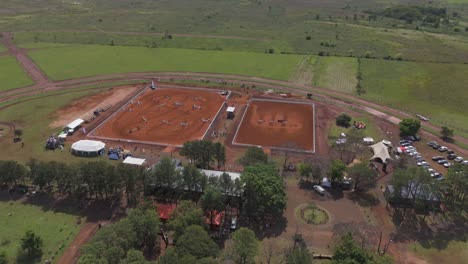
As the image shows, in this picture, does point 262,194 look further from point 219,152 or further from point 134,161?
point 134,161

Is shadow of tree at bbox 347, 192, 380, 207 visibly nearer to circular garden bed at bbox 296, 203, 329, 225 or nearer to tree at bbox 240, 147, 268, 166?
circular garden bed at bbox 296, 203, 329, 225

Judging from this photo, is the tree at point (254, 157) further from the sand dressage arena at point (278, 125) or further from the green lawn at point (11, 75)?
the green lawn at point (11, 75)

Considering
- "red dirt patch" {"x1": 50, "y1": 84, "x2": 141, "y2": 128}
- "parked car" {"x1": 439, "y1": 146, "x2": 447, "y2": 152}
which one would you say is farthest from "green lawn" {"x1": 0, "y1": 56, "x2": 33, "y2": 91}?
"parked car" {"x1": 439, "y1": 146, "x2": 447, "y2": 152}

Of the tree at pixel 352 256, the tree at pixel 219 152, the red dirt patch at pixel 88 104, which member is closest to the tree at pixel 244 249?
the tree at pixel 352 256

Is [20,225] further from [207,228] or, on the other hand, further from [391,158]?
[391,158]

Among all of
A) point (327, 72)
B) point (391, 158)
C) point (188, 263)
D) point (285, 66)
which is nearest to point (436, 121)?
point (391, 158)
